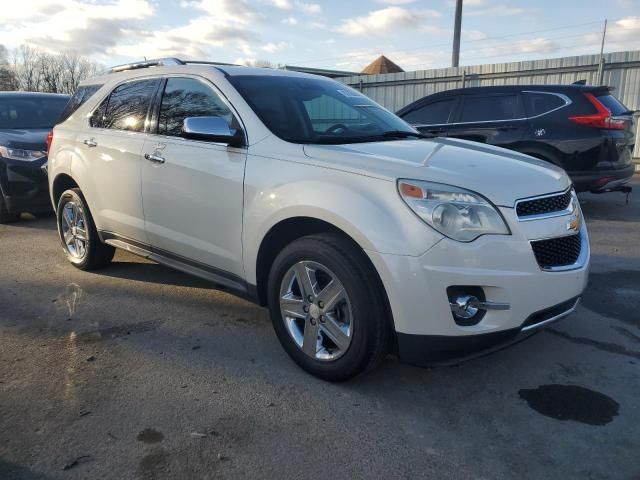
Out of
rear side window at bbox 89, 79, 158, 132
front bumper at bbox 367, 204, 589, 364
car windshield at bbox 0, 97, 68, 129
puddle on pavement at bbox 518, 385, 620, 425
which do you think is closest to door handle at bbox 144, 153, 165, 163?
rear side window at bbox 89, 79, 158, 132

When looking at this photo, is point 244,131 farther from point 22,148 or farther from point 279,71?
point 22,148

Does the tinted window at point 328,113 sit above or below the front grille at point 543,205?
above

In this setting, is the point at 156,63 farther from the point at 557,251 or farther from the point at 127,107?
the point at 557,251

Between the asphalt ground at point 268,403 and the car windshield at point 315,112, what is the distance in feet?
4.63

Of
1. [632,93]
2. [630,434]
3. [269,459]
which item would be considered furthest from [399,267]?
[632,93]

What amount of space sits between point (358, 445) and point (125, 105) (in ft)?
11.0

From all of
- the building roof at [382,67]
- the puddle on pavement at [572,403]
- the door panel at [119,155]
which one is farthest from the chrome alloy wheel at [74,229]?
the building roof at [382,67]

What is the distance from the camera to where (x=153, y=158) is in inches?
151

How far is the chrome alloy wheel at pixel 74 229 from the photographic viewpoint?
4914 mm

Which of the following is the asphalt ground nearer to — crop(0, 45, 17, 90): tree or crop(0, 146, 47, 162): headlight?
crop(0, 146, 47, 162): headlight

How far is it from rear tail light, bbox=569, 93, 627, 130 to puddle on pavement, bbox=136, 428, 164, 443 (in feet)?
21.8

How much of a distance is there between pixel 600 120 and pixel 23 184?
7.50 metres

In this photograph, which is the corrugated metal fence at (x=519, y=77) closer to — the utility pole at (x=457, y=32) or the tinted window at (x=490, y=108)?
the utility pole at (x=457, y=32)

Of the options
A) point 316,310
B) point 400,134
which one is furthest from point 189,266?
point 400,134
